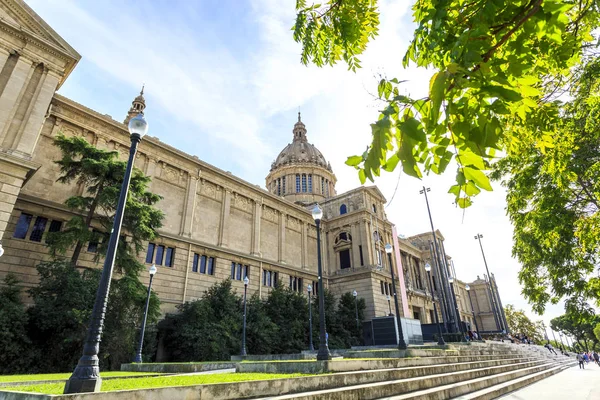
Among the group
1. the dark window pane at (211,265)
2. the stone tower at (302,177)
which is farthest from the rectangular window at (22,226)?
the stone tower at (302,177)

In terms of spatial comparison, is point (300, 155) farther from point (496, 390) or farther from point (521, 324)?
point (521, 324)

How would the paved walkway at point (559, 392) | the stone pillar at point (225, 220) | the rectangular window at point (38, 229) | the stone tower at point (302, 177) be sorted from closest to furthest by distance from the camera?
1. the paved walkway at point (559, 392)
2. the rectangular window at point (38, 229)
3. the stone pillar at point (225, 220)
4. the stone tower at point (302, 177)

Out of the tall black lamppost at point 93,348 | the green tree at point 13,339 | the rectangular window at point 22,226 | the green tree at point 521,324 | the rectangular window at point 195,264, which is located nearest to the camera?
the tall black lamppost at point 93,348

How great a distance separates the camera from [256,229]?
3428 cm

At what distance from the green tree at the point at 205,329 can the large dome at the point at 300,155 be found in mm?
40631

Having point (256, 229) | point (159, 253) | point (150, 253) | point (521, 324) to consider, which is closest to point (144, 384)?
point (150, 253)

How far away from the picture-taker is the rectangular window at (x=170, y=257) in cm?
2538

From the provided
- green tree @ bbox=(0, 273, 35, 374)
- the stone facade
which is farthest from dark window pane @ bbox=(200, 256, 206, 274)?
green tree @ bbox=(0, 273, 35, 374)

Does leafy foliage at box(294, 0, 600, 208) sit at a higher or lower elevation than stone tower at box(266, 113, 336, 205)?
lower

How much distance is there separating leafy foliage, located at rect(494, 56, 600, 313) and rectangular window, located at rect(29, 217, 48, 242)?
2476 centimetres

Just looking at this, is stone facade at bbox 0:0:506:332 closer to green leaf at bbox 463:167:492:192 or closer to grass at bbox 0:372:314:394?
grass at bbox 0:372:314:394

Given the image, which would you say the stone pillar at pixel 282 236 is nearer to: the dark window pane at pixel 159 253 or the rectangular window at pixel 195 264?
the rectangular window at pixel 195 264

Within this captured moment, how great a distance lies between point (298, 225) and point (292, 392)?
34931mm

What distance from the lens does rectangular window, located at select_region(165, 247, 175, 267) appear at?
999 inches
